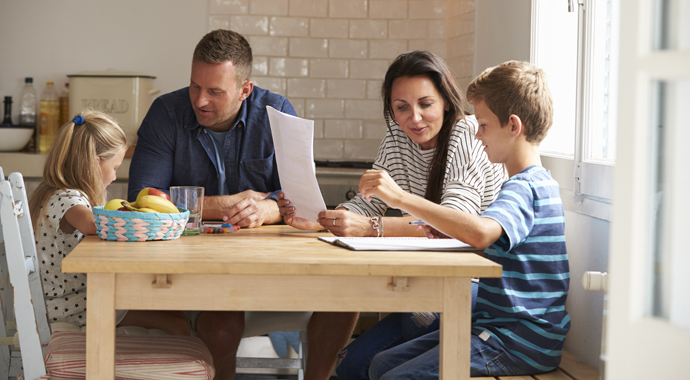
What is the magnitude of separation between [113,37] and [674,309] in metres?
3.72

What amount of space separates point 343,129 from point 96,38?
5.23 feet

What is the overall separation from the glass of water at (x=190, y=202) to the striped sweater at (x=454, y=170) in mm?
577

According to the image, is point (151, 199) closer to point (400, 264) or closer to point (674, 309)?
point (400, 264)

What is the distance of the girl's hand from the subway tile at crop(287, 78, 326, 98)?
2.46m

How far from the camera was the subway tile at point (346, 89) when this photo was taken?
4.00m

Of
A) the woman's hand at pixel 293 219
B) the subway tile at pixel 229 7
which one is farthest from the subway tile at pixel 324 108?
the woman's hand at pixel 293 219

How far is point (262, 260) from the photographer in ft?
4.25

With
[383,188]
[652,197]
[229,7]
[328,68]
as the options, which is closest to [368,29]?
[328,68]

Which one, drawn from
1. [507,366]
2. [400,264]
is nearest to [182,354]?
[400,264]

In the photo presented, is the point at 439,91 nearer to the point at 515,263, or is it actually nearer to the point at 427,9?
the point at 515,263

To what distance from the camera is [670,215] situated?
84 cm

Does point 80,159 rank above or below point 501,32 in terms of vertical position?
below

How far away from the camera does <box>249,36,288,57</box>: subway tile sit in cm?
394

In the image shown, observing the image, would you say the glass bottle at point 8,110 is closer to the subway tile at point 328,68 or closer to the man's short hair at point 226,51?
the subway tile at point 328,68
